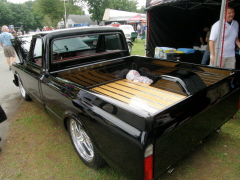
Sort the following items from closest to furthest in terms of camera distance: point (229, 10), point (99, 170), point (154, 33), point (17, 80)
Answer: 1. point (99, 170)
2. point (229, 10)
3. point (17, 80)
4. point (154, 33)

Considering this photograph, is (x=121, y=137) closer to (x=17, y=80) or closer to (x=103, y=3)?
(x=17, y=80)

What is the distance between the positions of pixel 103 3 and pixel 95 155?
5878 cm

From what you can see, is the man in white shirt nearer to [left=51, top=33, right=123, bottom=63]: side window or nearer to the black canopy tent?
[left=51, top=33, right=123, bottom=63]: side window

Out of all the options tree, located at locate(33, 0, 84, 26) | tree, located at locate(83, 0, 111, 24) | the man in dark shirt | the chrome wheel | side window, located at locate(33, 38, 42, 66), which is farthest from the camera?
tree, located at locate(83, 0, 111, 24)

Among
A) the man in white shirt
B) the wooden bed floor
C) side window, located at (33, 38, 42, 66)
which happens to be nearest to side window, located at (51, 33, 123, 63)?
side window, located at (33, 38, 42, 66)

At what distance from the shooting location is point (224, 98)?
7.02 feet

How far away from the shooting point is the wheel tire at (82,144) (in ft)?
7.29

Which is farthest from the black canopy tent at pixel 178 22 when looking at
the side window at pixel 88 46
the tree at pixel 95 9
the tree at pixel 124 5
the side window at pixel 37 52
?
the tree at pixel 124 5

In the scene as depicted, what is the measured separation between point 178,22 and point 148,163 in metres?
6.93

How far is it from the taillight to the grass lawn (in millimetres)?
399

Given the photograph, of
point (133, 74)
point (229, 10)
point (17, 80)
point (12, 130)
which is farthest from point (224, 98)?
point (17, 80)

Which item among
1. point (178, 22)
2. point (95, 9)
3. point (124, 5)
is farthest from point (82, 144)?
point (124, 5)

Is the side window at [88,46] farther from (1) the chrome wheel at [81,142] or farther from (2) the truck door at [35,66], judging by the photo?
(1) the chrome wheel at [81,142]

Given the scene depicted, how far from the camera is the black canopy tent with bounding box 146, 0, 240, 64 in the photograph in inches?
255
